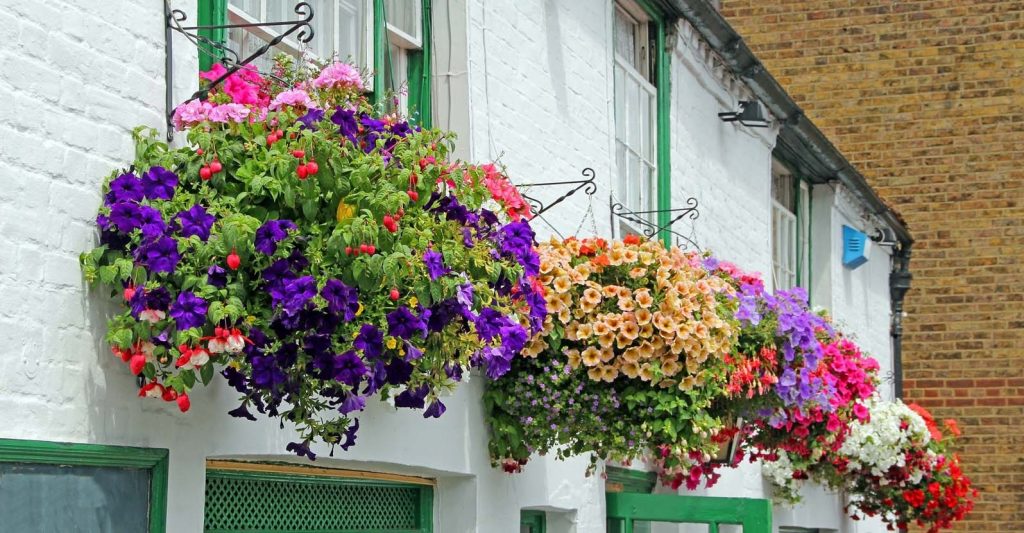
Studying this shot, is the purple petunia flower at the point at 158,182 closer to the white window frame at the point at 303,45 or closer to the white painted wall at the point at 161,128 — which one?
the white painted wall at the point at 161,128

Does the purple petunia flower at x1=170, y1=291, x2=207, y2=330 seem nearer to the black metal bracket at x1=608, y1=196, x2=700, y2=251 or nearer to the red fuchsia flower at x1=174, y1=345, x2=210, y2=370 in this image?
the red fuchsia flower at x1=174, y1=345, x2=210, y2=370

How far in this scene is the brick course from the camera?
1650 centimetres

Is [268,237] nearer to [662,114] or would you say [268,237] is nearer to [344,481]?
[344,481]

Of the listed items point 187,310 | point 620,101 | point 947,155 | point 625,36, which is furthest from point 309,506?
point 947,155

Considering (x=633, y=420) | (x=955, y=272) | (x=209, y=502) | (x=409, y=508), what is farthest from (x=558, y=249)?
(x=955, y=272)

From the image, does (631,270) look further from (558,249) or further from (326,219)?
(326,219)

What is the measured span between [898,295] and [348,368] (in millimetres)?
13152

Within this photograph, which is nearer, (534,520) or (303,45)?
(303,45)

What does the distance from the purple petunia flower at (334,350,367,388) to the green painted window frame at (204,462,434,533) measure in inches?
37.5

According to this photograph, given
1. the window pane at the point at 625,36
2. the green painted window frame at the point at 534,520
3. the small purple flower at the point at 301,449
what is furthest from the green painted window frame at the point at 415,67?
the window pane at the point at 625,36

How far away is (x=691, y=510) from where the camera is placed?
8086 millimetres

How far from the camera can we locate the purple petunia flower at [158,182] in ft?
14.8

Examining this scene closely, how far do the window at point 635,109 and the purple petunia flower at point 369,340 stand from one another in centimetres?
456

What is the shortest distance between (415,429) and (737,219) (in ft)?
18.3
